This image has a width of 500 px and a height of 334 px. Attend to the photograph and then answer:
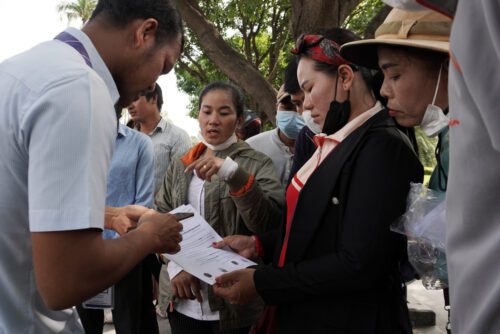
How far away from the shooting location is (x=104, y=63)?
1.38 meters

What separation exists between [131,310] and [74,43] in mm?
2114

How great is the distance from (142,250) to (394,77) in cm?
109

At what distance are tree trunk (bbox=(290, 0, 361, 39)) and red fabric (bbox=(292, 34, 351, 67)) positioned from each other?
3.09 m

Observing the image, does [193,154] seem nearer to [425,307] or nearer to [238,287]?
[238,287]

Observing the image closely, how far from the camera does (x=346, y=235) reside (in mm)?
1530

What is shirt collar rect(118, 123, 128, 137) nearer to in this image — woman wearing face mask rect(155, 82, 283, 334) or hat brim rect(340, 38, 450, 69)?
woman wearing face mask rect(155, 82, 283, 334)

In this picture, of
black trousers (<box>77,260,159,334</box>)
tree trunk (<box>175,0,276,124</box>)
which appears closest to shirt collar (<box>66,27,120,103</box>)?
black trousers (<box>77,260,159,334</box>)

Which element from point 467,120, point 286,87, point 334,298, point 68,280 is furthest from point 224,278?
point 286,87

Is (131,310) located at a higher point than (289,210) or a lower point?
lower

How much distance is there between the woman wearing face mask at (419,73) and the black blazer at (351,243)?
3.4 inches

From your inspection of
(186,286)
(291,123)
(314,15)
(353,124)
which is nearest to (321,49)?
(353,124)

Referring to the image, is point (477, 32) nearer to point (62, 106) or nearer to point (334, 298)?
point (62, 106)

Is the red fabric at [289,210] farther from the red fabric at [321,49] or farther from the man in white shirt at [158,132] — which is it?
the man in white shirt at [158,132]

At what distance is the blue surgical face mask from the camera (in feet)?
12.4
